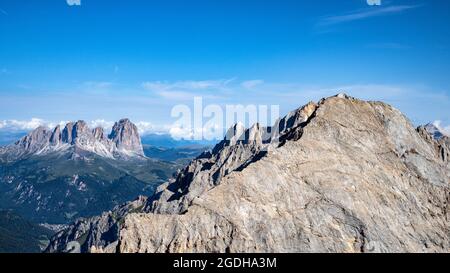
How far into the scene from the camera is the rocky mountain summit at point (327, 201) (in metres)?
64.6

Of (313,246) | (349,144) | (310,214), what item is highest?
(349,144)

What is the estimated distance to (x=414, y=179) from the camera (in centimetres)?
8056

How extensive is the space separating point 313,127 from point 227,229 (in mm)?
30182

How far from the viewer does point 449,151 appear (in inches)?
A: 3996

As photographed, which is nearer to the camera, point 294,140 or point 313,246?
point 313,246

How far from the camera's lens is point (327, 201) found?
234 ft

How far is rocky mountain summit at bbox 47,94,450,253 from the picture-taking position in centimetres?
6456

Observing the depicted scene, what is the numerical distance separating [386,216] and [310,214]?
13560 mm
